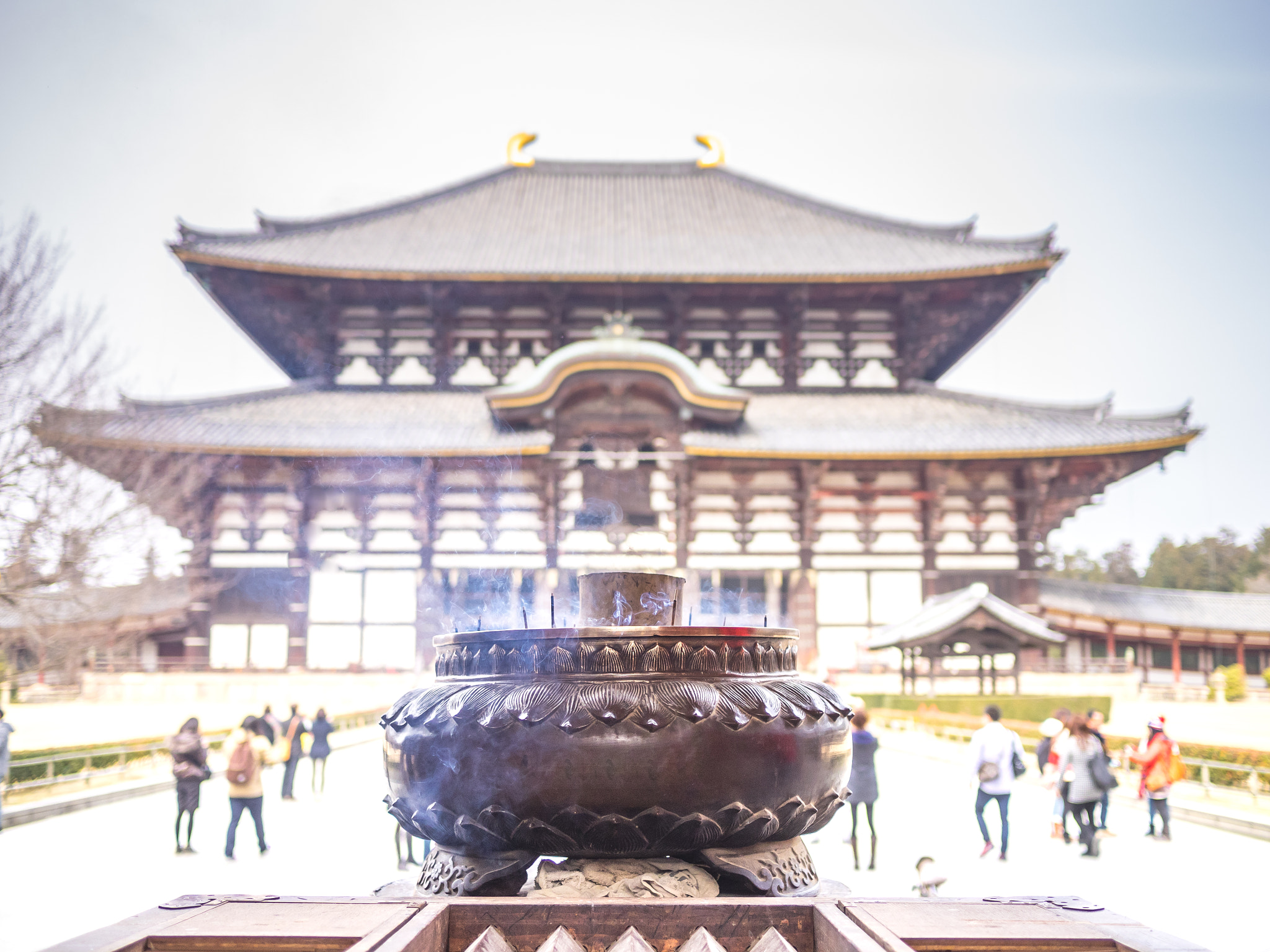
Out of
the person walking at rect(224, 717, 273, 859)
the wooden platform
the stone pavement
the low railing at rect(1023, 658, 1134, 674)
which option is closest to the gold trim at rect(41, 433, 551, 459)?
the stone pavement

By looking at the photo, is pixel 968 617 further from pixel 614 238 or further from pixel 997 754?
pixel 614 238

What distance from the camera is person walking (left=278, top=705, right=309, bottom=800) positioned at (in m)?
9.36

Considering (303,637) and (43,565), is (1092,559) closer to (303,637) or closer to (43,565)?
(303,637)

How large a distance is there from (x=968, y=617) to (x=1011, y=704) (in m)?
1.69

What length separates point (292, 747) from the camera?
9680 mm

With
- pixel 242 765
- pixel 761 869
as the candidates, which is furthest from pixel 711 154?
pixel 761 869

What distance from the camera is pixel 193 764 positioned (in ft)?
22.0

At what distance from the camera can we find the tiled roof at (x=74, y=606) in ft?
30.4

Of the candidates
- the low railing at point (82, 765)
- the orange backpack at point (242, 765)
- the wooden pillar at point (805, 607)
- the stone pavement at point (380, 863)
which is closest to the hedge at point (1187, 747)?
the stone pavement at point (380, 863)

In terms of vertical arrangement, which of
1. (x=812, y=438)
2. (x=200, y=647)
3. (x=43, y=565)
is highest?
(x=812, y=438)

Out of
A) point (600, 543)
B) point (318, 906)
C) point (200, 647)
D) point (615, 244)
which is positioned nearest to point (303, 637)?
point (200, 647)

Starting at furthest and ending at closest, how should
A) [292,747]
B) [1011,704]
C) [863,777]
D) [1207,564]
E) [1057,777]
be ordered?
[1207,564] → [1011,704] → [292,747] → [1057,777] → [863,777]

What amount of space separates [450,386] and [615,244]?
564cm

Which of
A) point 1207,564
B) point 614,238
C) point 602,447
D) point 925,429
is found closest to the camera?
point 602,447
